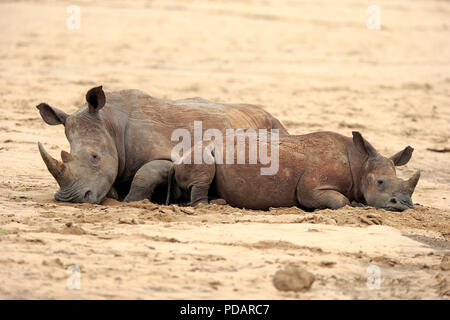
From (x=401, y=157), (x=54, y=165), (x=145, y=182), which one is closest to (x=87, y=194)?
(x=54, y=165)

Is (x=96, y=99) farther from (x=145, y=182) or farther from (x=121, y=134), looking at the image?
(x=145, y=182)

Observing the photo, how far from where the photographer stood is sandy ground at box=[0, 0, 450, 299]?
558cm

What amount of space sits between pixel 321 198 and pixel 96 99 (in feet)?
7.44

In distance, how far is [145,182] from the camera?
7.81 metres

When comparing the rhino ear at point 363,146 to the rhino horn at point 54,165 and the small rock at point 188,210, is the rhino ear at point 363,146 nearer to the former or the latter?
the small rock at point 188,210

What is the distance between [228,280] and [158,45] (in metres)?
11.9

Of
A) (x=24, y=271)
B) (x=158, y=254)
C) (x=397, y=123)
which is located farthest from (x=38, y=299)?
(x=397, y=123)

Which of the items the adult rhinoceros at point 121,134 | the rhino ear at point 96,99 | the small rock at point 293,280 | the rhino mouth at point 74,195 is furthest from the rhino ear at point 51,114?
the small rock at point 293,280

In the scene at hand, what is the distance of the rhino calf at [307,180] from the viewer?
7.73 m

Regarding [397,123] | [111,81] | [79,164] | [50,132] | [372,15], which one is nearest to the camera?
[79,164]

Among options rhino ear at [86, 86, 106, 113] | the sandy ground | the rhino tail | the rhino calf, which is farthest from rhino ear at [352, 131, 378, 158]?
rhino ear at [86, 86, 106, 113]

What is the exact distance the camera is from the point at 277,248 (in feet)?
20.4

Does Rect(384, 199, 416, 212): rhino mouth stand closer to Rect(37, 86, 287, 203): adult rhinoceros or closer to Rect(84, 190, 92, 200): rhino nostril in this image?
Rect(37, 86, 287, 203): adult rhinoceros

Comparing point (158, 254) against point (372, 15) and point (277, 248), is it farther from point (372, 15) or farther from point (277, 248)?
point (372, 15)
